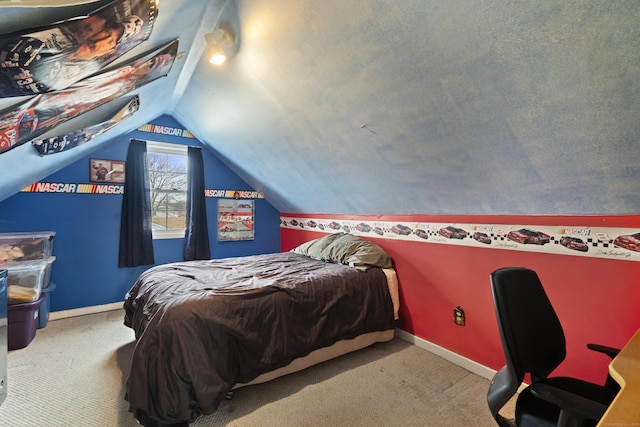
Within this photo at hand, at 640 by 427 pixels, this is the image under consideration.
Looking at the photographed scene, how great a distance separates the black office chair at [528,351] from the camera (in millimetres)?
1175

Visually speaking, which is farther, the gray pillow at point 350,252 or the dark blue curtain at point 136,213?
the dark blue curtain at point 136,213

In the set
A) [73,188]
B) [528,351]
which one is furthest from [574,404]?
[73,188]

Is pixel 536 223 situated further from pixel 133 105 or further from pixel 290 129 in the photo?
pixel 133 105

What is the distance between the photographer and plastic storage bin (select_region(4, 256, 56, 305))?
2.62 meters

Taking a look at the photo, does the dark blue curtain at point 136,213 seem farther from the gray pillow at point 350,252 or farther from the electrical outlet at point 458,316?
the electrical outlet at point 458,316

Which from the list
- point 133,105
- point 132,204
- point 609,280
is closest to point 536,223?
point 609,280

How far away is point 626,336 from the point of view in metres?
1.60

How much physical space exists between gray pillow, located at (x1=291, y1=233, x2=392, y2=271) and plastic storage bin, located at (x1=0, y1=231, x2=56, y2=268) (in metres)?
2.76

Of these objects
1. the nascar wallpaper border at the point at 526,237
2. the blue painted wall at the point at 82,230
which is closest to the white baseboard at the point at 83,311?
the blue painted wall at the point at 82,230

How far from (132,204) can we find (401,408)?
147 inches

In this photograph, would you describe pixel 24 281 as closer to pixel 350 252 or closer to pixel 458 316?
pixel 350 252

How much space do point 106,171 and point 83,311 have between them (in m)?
1.73

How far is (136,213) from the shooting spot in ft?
12.2

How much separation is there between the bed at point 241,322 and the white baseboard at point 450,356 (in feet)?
0.66
